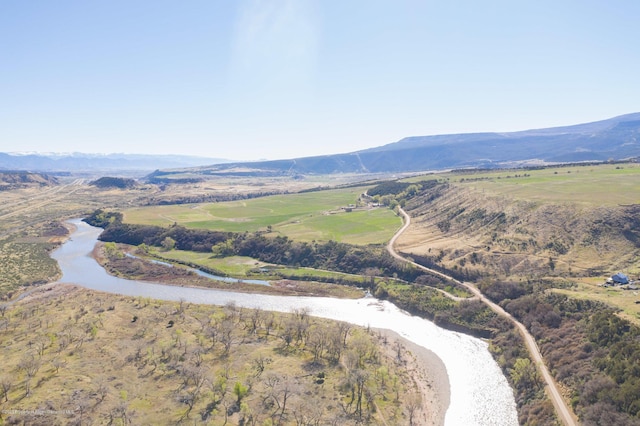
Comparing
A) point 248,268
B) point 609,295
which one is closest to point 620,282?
point 609,295

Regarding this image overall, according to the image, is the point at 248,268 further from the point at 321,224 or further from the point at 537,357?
the point at 537,357

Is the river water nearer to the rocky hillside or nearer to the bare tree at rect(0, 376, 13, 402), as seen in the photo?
the rocky hillside

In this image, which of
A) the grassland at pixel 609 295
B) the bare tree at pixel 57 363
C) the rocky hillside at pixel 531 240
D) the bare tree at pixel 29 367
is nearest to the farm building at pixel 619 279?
the grassland at pixel 609 295

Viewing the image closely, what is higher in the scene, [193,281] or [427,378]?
[427,378]

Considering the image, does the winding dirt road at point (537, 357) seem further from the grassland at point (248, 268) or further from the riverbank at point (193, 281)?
the riverbank at point (193, 281)

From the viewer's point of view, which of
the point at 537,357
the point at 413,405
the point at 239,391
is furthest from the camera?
the point at 537,357
